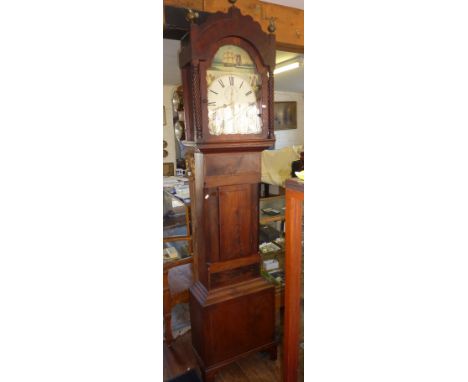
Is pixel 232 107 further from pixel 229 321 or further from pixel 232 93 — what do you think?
pixel 229 321

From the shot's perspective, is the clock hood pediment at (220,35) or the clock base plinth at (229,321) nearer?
the clock hood pediment at (220,35)

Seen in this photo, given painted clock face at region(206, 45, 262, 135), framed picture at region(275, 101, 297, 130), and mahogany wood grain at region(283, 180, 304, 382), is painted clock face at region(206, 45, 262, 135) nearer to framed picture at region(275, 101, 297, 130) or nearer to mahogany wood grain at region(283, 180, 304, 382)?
mahogany wood grain at region(283, 180, 304, 382)

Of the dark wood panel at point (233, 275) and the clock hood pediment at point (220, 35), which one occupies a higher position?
the clock hood pediment at point (220, 35)

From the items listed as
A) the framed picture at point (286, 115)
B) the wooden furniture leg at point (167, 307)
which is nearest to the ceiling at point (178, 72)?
the framed picture at point (286, 115)

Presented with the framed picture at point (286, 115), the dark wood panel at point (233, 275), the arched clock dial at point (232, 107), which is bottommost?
the dark wood panel at point (233, 275)

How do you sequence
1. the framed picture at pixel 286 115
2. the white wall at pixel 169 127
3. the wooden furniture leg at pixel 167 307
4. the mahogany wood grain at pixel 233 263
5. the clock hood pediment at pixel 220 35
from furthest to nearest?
the framed picture at pixel 286 115
the white wall at pixel 169 127
the wooden furniture leg at pixel 167 307
the mahogany wood grain at pixel 233 263
the clock hood pediment at pixel 220 35

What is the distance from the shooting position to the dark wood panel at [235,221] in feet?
5.53

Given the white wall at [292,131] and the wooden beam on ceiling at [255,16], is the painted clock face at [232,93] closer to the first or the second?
the wooden beam on ceiling at [255,16]

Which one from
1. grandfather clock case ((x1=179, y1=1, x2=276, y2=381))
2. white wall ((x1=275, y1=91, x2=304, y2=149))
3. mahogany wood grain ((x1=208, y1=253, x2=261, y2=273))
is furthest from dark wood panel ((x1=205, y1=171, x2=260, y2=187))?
white wall ((x1=275, y1=91, x2=304, y2=149))

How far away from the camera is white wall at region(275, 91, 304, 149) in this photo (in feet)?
23.5

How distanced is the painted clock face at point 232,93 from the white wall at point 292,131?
5.62 metres

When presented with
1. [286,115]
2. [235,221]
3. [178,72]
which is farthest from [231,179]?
[286,115]
